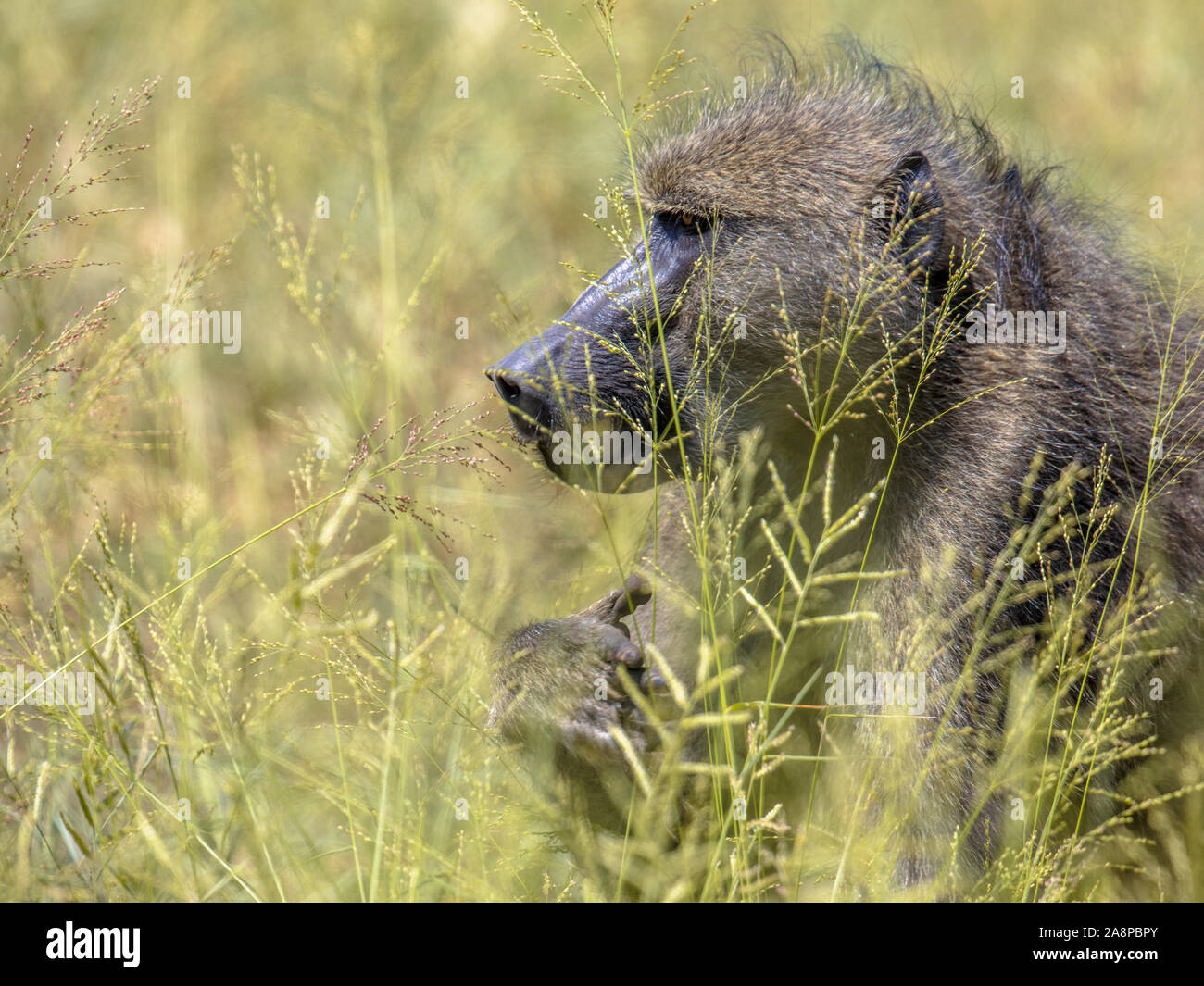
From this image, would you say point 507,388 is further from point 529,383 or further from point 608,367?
point 608,367

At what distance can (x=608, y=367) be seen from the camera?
318 centimetres

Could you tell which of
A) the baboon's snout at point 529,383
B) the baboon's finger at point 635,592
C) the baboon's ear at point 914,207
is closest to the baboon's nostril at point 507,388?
the baboon's snout at point 529,383

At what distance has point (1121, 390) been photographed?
10.4 ft

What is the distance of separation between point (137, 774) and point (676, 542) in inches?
62.1

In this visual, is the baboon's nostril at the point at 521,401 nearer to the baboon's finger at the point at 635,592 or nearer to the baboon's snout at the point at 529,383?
the baboon's snout at the point at 529,383

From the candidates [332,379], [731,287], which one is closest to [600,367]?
[731,287]

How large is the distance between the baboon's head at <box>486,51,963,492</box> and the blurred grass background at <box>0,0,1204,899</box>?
0.36m

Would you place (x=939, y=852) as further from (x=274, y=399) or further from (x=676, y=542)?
(x=274, y=399)

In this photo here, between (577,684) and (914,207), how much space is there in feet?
4.69

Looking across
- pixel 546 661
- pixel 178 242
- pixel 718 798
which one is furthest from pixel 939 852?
pixel 178 242

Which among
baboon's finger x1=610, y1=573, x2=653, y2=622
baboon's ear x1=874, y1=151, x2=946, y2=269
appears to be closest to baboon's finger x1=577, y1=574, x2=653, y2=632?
baboon's finger x1=610, y1=573, x2=653, y2=622

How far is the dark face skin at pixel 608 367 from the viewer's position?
301cm

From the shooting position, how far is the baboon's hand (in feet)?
9.57

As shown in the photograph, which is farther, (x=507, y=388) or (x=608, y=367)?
(x=608, y=367)
